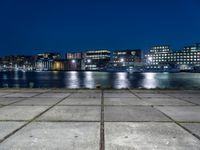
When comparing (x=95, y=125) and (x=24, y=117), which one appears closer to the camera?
(x=95, y=125)

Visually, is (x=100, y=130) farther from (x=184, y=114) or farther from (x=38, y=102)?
(x=38, y=102)

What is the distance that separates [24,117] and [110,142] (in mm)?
3635

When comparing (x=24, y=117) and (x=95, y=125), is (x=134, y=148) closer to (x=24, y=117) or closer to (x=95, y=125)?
(x=95, y=125)

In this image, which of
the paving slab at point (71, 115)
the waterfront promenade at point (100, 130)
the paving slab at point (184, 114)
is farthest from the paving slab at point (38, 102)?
the paving slab at point (184, 114)

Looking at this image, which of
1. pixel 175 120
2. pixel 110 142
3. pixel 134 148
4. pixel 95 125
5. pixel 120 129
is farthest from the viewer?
pixel 175 120

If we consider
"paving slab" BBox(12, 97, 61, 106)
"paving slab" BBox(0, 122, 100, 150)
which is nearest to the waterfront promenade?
"paving slab" BBox(0, 122, 100, 150)

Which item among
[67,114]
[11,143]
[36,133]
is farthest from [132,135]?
[67,114]

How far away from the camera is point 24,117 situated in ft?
25.0

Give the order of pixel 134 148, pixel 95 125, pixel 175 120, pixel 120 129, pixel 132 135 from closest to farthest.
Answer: pixel 134 148 → pixel 132 135 → pixel 120 129 → pixel 95 125 → pixel 175 120

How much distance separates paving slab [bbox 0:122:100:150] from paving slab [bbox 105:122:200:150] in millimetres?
370

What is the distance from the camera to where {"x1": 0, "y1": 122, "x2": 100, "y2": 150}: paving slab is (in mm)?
4809

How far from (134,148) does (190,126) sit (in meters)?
2.48

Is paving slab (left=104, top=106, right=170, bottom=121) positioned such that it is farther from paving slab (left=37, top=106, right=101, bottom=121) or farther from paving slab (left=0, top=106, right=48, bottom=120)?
paving slab (left=0, top=106, right=48, bottom=120)

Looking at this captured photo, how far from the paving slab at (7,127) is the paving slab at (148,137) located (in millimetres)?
2349
